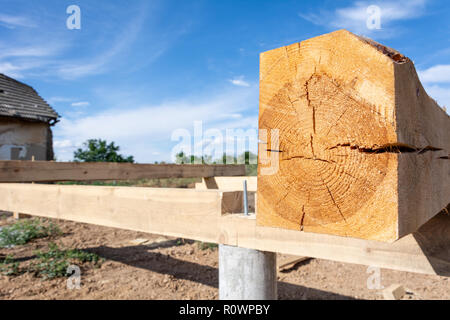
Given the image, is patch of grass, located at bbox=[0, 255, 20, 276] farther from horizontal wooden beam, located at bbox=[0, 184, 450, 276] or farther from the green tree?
the green tree

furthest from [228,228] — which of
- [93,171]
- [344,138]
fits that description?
[93,171]

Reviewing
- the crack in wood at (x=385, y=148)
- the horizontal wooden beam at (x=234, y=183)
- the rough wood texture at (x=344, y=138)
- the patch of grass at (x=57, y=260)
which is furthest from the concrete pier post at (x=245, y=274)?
the patch of grass at (x=57, y=260)

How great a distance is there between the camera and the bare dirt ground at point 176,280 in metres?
3.40

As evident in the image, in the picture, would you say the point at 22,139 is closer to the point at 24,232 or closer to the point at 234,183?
the point at 24,232

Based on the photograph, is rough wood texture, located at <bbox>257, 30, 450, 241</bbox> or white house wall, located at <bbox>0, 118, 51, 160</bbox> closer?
rough wood texture, located at <bbox>257, 30, 450, 241</bbox>

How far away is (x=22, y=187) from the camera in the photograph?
2416mm

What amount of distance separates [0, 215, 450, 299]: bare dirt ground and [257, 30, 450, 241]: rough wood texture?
9.20 ft

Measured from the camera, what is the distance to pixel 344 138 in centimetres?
77

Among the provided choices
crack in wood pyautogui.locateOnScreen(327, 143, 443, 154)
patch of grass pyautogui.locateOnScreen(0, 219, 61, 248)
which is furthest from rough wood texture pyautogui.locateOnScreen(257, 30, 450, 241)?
patch of grass pyautogui.locateOnScreen(0, 219, 61, 248)

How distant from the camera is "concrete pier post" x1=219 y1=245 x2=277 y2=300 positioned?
4.48ft

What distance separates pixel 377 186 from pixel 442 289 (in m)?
3.81

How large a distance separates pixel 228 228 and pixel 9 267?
4043 millimetres

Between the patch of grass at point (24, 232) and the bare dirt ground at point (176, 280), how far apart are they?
0.24 meters
